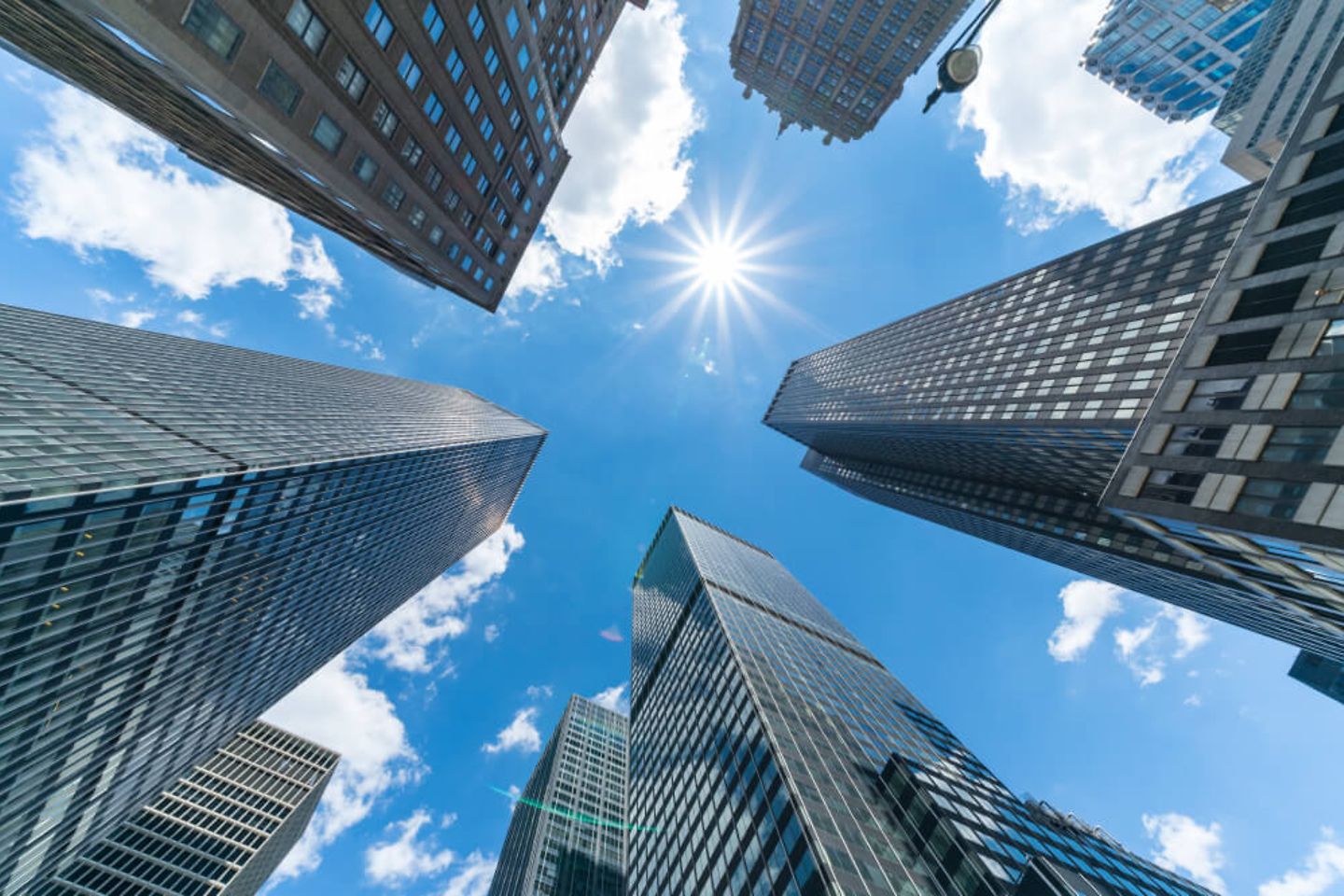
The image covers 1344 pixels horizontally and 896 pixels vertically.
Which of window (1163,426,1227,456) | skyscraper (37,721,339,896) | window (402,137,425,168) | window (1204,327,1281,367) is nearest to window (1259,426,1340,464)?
window (1163,426,1227,456)

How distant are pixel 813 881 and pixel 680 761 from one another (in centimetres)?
3352

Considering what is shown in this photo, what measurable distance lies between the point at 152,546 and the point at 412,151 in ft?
145

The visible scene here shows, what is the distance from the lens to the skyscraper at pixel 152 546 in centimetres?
3869

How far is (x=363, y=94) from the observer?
27.3 meters

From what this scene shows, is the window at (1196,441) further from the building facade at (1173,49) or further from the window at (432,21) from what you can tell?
the building facade at (1173,49)

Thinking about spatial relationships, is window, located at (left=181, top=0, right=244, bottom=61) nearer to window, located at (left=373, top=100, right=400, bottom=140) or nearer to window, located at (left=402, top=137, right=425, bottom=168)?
window, located at (left=373, top=100, right=400, bottom=140)

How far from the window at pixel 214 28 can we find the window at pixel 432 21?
39.7 ft

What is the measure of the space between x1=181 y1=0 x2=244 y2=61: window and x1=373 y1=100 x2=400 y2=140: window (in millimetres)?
9779

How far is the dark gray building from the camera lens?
323ft

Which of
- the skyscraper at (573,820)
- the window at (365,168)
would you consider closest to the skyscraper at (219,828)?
the skyscraper at (573,820)

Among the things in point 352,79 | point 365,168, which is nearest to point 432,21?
point 352,79

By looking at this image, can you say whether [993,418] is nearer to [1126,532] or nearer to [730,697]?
[1126,532]

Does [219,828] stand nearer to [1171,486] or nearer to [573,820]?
[573,820]

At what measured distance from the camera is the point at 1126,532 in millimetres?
75688
